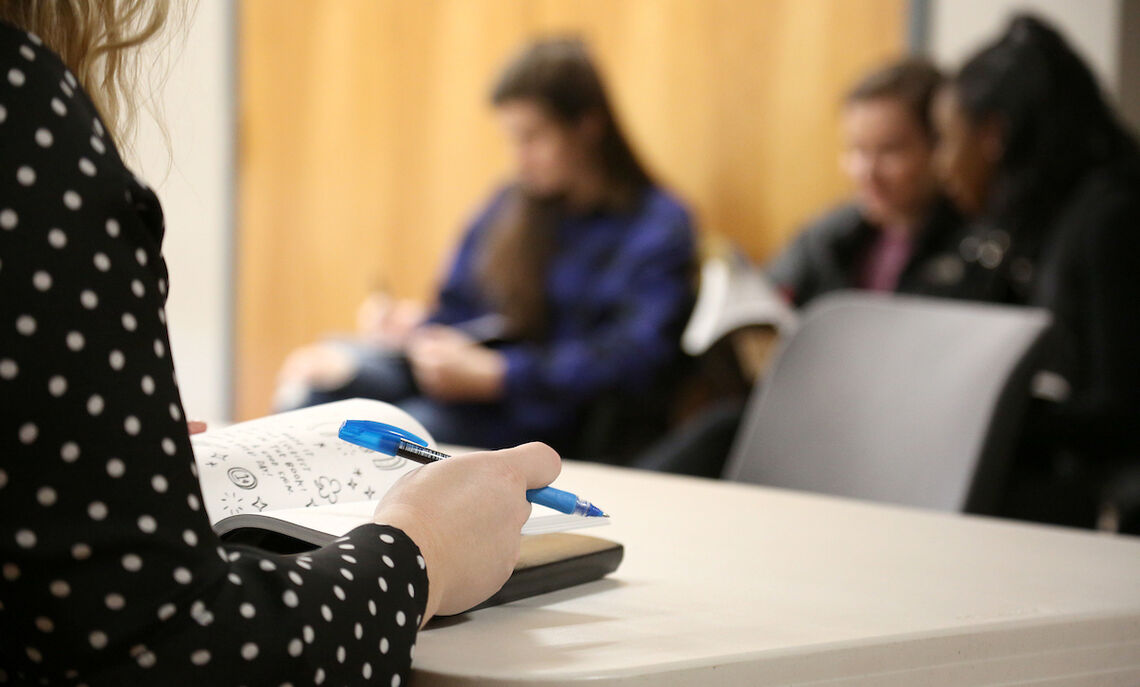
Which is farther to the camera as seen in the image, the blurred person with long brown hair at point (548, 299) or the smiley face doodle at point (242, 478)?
the blurred person with long brown hair at point (548, 299)

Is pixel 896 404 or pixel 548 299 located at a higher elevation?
pixel 896 404

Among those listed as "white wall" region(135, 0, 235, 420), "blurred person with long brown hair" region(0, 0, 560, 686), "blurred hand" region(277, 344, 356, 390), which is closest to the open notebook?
"blurred person with long brown hair" region(0, 0, 560, 686)

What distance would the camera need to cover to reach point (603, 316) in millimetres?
2430

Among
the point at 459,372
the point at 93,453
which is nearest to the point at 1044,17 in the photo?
the point at 459,372

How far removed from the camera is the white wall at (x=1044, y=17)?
9.01 feet

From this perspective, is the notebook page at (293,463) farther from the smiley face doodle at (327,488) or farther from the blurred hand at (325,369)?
the blurred hand at (325,369)

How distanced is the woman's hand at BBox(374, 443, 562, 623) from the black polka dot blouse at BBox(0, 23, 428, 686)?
9cm

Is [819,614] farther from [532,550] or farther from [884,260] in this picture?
[884,260]

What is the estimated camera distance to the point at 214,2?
Answer: 11.4ft

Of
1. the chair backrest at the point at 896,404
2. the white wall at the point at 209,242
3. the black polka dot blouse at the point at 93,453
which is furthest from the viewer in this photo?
the white wall at the point at 209,242

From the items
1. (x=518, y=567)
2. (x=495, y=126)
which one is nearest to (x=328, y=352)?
(x=495, y=126)

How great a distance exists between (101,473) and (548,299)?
6.86 ft

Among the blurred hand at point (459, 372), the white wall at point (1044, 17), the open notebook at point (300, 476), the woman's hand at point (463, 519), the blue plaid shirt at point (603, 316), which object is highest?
the white wall at point (1044, 17)

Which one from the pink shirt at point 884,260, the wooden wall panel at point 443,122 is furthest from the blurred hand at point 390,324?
the pink shirt at point 884,260
